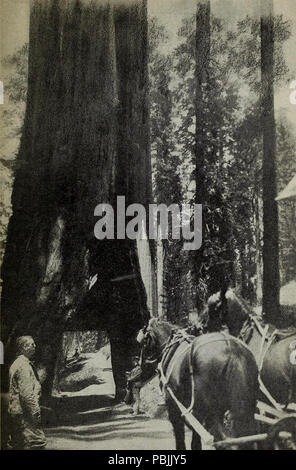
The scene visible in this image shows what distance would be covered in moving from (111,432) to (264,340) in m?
1.57

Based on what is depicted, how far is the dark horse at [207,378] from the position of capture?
4457 mm

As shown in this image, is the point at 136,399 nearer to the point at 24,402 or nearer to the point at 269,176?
the point at 24,402

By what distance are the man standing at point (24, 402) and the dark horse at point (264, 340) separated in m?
1.63

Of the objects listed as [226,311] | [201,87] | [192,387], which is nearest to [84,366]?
[192,387]

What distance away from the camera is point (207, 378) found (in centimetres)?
449

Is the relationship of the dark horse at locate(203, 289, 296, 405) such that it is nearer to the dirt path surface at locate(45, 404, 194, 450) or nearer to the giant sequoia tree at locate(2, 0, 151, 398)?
the giant sequoia tree at locate(2, 0, 151, 398)

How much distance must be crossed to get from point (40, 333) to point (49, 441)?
3.11 ft

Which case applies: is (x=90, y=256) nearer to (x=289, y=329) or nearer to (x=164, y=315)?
(x=164, y=315)

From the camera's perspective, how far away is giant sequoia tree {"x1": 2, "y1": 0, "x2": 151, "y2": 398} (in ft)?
15.3

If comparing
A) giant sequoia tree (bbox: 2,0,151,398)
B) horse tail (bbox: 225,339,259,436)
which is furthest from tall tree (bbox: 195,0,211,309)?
horse tail (bbox: 225,339,259,436)

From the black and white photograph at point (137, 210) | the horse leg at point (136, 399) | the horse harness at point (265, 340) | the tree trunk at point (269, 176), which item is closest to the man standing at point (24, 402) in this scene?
the black and white photograph at point (137, 210)

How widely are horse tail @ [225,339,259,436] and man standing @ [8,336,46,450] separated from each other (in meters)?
1.68

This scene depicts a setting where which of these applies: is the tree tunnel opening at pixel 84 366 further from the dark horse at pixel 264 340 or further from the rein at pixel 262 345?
the rein at pixel 262 345

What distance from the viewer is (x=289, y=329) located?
458 centimetres
